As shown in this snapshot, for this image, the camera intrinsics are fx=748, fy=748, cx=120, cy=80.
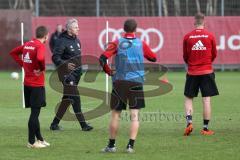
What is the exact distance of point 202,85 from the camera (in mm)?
13258

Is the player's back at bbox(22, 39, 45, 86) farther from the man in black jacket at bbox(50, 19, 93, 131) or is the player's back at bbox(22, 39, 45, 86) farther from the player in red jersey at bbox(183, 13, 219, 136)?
the player in red jersey at bbox(183, 13, 219, 136)

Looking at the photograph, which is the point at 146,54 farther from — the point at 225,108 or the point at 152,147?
the point at 225,108

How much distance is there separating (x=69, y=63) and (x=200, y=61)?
2.35 meters

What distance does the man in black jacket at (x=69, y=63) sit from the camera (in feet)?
44.4

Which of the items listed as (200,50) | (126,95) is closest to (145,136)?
(200,50)

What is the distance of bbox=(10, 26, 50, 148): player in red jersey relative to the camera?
454 inches

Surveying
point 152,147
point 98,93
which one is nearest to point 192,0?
point 98,93

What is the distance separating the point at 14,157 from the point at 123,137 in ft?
8.68

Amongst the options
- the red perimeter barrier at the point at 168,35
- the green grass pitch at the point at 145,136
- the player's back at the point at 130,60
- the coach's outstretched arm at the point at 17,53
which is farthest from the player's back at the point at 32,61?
the red perimeter barrier at the point at 168,35

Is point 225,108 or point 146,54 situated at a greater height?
point 146,54

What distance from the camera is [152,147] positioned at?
11508 mm

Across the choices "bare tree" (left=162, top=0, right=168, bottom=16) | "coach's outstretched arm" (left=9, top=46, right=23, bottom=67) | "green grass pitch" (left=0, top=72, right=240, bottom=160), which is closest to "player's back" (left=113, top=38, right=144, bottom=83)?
"green grass pitch" (left=0, top=72, right=240, bottom=160)

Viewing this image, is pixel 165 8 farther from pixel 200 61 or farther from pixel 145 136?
pixel 145 136

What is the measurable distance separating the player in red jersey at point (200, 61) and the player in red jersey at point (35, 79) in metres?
2.79
